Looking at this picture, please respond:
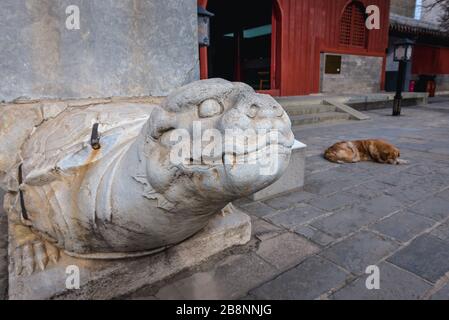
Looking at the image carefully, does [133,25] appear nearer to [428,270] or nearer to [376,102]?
[428,270]

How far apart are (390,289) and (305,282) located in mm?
Result: 434

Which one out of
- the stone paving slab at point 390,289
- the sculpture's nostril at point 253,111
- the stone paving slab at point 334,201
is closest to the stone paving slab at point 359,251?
the stone paving slab at point 390,289

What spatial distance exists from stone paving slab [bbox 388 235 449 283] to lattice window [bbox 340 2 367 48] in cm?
1154

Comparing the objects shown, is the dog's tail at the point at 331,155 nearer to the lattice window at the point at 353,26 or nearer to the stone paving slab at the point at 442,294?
the stone paving slab at the point at 442,294

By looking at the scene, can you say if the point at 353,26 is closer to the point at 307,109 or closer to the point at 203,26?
the point at 307,109

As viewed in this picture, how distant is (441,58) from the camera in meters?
18.7

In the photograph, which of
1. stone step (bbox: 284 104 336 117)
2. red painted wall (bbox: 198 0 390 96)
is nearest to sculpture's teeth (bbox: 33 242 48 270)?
stone step (bbox: 284 104 336 117)

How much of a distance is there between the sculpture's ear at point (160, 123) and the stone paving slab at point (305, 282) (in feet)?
3.22

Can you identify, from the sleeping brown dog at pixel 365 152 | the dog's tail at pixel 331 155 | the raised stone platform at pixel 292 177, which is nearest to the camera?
the raised stone platform at pixel 292 177

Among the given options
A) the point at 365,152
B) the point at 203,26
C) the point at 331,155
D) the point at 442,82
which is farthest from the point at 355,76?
the point at 442,82

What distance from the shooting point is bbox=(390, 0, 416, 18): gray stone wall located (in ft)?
68.8

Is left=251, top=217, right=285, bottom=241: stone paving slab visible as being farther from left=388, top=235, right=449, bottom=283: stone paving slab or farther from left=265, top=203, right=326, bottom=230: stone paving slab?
left=388, top=235, right=449, bottom=283: stone paving slab

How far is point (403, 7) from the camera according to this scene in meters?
21.4

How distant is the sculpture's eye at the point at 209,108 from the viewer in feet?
3.65
